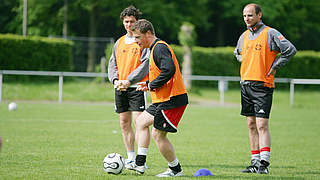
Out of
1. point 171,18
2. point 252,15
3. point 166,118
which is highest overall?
point 171,18

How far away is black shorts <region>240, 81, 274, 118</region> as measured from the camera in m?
7.03

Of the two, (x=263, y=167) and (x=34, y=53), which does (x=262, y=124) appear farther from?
(x=34, y=53)

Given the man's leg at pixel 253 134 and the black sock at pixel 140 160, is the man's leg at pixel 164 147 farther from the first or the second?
the man's leg at pixel 253 134

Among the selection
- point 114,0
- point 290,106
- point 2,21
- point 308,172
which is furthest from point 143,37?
point 2,21

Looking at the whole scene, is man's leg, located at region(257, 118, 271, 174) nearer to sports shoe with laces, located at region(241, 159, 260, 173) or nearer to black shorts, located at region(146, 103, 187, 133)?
sports shoe with laces, located at region(241, 159, 260, 173)

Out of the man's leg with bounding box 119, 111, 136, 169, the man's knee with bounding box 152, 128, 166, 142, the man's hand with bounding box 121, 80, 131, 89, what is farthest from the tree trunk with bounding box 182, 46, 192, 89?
the man's knee with bounding box 152, 128, 166, 142

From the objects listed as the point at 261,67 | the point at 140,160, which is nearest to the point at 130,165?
the point at 140,160

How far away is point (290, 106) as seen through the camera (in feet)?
72.5

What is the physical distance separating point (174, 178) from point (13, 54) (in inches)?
843

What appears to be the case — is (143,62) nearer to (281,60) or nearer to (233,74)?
(281,60)

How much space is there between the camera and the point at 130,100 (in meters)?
7.30

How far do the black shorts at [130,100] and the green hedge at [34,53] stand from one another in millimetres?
19709

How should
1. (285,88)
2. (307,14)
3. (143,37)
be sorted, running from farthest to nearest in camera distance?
(307,14) → (285,88) → (143,37)

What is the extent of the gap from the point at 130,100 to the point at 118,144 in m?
2.69
